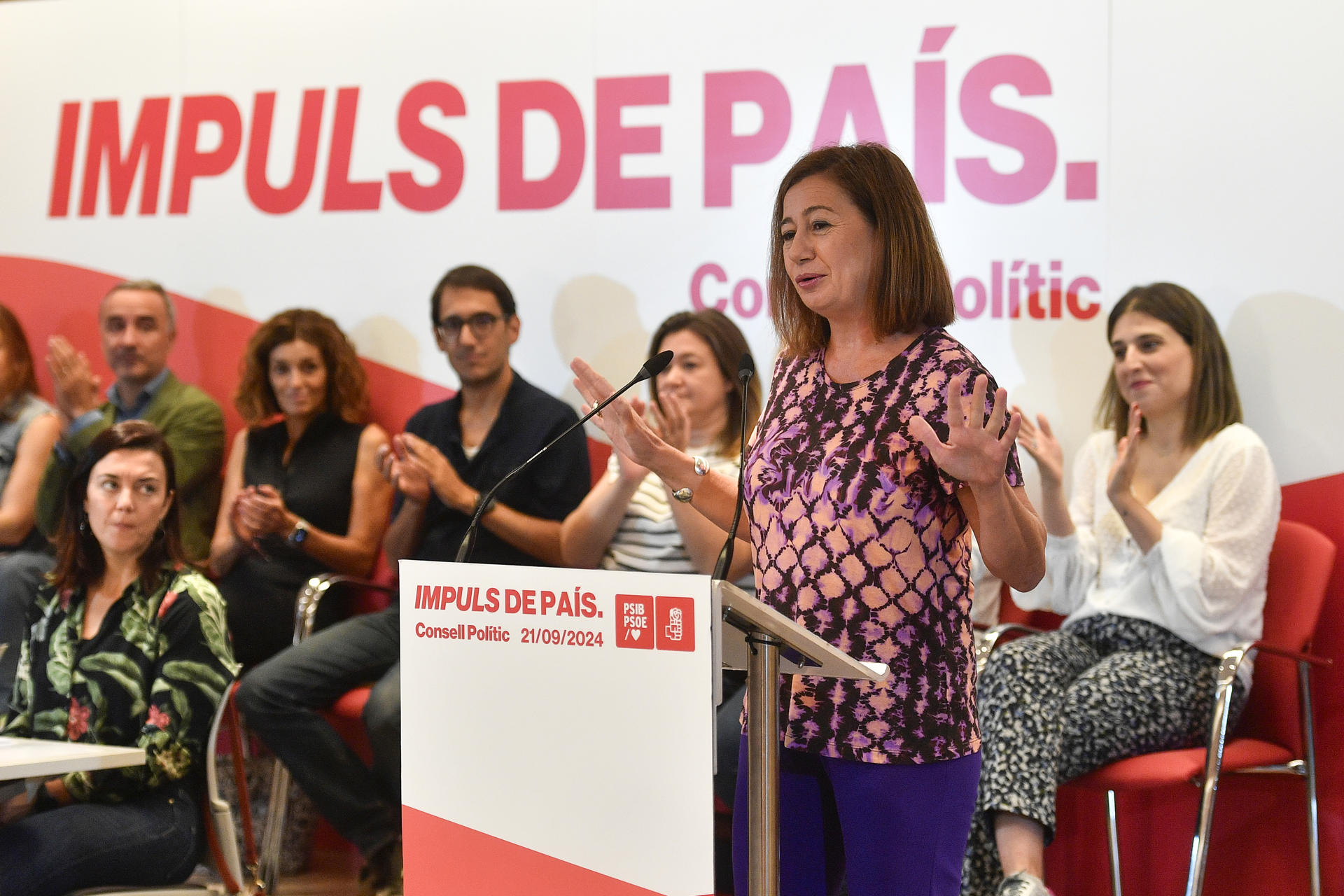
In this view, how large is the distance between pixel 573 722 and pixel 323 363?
2.96m

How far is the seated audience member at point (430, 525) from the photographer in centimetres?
368

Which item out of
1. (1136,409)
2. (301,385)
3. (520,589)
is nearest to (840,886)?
(520,589)

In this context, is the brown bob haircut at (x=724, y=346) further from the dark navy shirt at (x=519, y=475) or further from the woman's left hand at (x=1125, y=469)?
the woman's left hand at (x=1125, y=469)

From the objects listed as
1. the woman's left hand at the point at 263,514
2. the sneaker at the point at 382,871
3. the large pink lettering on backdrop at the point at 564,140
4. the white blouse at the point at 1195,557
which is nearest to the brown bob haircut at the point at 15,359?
the large pink lettering on backdrop at the point at 564,140

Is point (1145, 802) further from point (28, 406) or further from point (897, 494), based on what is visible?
point (28, 406)

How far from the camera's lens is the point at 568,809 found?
5.37ft

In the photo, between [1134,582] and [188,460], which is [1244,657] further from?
Result: [188,460]

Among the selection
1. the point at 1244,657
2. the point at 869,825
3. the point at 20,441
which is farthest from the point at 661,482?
the point at 20,441

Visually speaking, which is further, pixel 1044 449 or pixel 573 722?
pixel 1044 449

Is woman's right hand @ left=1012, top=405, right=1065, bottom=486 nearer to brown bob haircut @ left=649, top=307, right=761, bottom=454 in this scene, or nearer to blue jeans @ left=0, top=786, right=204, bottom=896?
brown bob haircut @ left=649, top=307, right=761, bottom=454

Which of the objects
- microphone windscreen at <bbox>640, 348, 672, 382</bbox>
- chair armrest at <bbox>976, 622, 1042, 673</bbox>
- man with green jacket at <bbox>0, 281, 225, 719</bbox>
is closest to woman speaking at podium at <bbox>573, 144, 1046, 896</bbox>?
microphone windscreen at <bbox>640, 348, 672, 382</bbox>

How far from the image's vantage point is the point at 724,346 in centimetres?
375

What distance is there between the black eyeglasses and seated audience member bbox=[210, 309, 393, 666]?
1.45ft

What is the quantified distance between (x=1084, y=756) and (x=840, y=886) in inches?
54.7
